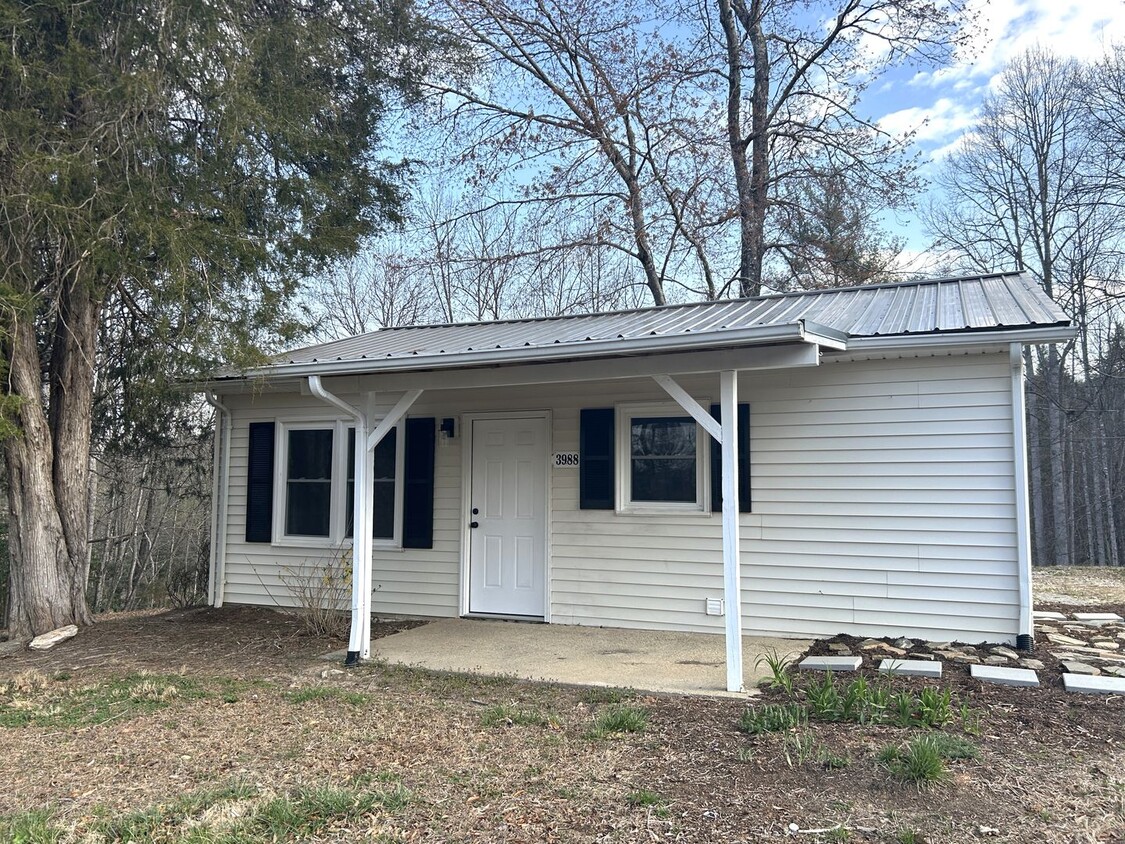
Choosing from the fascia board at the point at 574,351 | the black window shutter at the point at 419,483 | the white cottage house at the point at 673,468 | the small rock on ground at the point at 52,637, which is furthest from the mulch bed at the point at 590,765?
the small rock on ground at the point at 52,637

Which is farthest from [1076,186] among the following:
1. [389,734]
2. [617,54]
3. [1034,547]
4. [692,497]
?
[389,734]

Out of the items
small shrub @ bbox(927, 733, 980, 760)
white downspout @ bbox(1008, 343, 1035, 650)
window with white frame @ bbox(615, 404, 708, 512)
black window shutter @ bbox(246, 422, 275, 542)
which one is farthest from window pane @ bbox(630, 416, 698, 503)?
black window shutter @ bbox(246, 422, 275, 542)

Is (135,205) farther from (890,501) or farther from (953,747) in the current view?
(953,747)

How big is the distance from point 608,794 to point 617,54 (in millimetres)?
13531

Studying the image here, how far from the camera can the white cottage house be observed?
225 inches

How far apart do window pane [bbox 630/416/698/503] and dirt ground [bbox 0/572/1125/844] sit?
2.31m

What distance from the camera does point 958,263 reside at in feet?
59.1

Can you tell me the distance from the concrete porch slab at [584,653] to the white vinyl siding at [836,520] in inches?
13.5

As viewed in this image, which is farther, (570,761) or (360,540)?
(360,540)

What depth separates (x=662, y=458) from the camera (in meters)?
7.06

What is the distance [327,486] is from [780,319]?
16.2 ft

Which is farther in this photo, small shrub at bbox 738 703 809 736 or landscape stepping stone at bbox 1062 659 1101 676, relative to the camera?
landscape stepping stone at bbox 1062 659 1101 676

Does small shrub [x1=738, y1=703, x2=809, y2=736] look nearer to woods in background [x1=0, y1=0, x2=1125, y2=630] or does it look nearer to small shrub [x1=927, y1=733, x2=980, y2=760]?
small shrub [x1=927, y1=733, x2=980, y2=760]

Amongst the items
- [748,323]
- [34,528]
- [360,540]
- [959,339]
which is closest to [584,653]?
[360,540]
